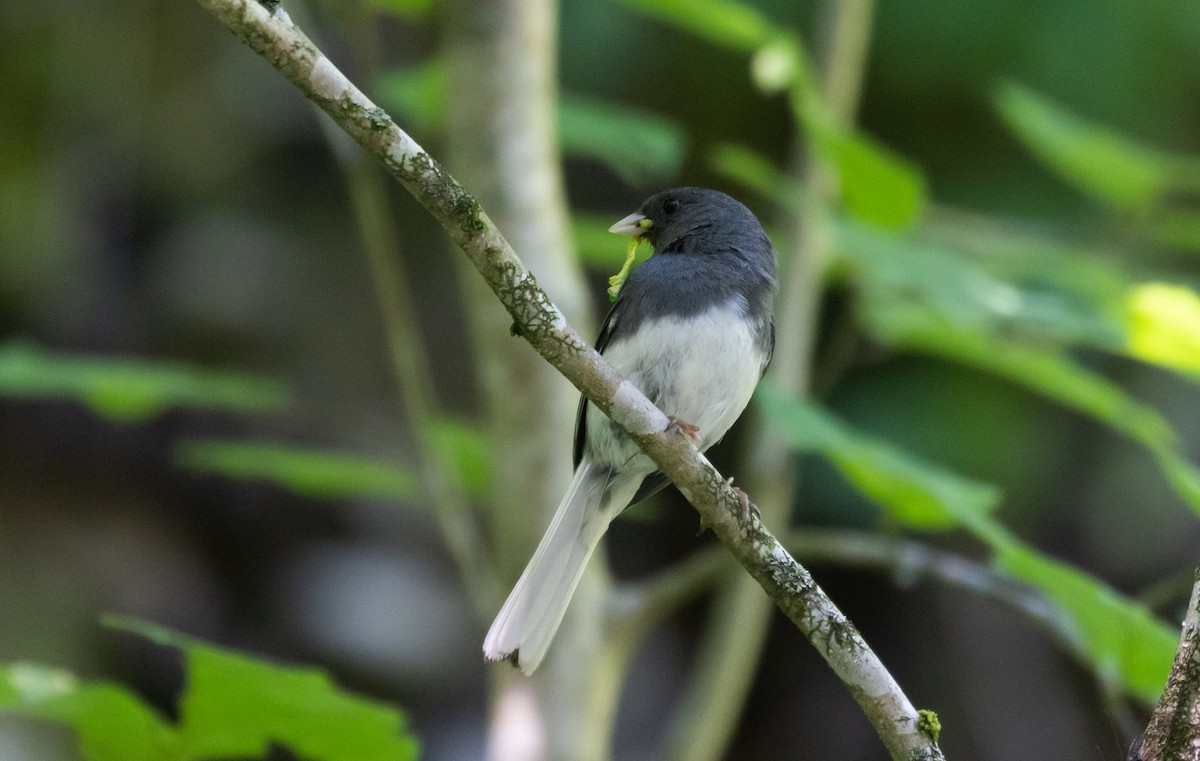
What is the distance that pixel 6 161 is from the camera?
3.73m

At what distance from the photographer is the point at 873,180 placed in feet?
7.97

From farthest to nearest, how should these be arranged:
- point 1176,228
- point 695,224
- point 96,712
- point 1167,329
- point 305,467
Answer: point 1176,228 → point 305,467 → point 695,224 → point 1167,329 → point 96,712

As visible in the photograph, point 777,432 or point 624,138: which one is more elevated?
point 624,138

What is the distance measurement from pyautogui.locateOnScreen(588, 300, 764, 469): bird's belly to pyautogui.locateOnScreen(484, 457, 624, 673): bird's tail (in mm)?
82

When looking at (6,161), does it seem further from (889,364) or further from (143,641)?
(889,364)

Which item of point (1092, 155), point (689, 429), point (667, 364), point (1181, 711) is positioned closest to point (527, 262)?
point (667, 364)

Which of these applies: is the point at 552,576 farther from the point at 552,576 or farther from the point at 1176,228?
the point at 1176,228

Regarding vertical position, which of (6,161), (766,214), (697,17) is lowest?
(697,17)

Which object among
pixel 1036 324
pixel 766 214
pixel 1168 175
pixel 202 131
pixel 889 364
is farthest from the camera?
pixel 202 131

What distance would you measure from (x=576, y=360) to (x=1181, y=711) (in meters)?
0.74

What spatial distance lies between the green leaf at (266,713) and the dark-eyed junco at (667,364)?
29cm

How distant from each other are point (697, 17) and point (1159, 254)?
1.74m

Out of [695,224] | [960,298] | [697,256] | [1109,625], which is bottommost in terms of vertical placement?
[1109,625]

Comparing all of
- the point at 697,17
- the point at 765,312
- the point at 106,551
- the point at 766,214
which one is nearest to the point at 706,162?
the point at 766,214
